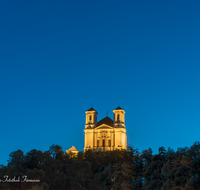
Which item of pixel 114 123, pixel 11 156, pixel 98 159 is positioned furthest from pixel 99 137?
pixel 11 156

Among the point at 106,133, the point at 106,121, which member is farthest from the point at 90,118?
the point at 106,133

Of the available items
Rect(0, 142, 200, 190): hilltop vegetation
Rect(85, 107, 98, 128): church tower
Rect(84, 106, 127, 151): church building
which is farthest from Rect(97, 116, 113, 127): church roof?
Rect(0, 142, 200, 190): hilltop vegetation

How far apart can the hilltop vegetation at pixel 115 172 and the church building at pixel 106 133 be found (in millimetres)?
35281

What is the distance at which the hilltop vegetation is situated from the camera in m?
26.5

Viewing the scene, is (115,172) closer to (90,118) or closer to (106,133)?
(106,133)

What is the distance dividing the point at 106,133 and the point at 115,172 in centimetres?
4470

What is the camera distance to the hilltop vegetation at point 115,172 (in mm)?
26544

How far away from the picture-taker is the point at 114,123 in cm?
8006

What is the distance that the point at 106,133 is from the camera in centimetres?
7975

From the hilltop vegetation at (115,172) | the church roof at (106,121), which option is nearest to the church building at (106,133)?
the church roof at (106,121)

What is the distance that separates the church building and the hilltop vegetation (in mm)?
35281

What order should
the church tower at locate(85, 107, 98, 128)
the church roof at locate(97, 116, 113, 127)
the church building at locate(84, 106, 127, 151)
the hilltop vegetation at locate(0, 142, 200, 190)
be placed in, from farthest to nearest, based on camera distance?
1. the church roof at locate(97, 116, 113, 127)
2. the church tower at locate(85, 107, 98, 128)
3. the church building at locate(84, 106, 127, 151)
4. the hilltop vegetation at locate(0, 142, 200, 190)

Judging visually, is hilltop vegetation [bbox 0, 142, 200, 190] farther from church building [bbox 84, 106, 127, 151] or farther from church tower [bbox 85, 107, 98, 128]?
church tower [bbox 85, 107, 98, 128]

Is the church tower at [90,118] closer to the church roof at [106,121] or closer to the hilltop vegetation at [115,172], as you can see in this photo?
the church roof at [106,121]
